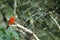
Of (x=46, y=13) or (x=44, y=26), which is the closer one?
(x=46, y=13)

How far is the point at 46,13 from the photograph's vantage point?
3.30m

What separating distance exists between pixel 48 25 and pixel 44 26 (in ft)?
0.31

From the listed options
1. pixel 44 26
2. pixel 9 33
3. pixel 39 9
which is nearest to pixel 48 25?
pixel 44 26

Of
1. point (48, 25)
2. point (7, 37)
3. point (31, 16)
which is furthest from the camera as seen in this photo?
point (48, 25)

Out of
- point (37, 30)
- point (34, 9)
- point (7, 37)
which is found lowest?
point (7, 37)

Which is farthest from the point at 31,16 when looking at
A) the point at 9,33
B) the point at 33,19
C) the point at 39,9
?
the point at 9,33

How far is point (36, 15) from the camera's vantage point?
3.25 m

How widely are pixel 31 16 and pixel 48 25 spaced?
412 millimetres

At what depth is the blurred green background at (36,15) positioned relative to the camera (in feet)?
10.6

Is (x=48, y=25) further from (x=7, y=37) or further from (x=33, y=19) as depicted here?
(x=7, y=37)

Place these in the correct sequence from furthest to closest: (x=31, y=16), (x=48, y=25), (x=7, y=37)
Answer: (x=48, y=25)
(x=31, y=16)
(x=7, y=37)

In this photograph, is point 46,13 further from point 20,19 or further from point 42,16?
point 20,19

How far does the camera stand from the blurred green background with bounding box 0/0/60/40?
3.24m

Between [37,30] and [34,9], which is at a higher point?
[34,9]
